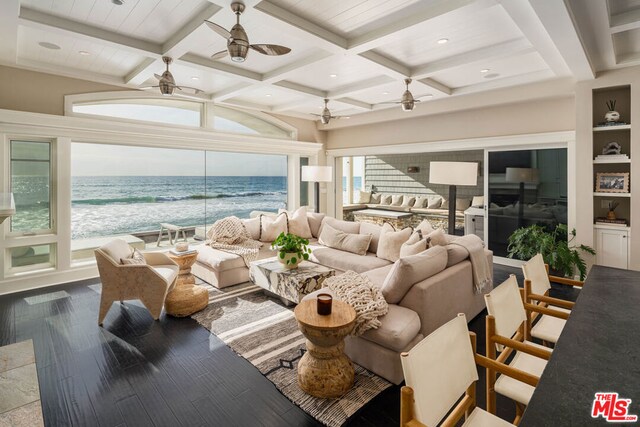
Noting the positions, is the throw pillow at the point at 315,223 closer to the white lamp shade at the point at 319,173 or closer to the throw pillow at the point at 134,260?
the white lamp shade at the point at 319,173

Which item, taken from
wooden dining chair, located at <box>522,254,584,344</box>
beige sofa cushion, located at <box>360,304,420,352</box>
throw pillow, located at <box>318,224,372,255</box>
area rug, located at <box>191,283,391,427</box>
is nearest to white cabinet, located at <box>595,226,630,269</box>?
wooden dining chair, located at <box>522,254,584,344</box>

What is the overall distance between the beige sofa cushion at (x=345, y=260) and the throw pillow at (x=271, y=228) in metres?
0.87

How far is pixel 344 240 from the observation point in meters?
5.05

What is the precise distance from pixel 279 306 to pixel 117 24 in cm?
332

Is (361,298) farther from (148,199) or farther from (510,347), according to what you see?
(148,199)

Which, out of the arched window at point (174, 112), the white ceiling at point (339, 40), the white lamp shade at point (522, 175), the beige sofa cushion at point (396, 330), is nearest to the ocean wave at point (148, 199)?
the arched window at point (174, 112)

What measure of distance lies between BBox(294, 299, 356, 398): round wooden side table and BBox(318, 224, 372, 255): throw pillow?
8.06 feet

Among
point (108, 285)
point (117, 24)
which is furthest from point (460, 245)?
point (117, 24)

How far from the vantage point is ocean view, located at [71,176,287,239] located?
5.24 m

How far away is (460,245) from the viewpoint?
3484 mm

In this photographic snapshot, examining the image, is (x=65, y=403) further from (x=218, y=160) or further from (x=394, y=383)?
(x=218, y=160)

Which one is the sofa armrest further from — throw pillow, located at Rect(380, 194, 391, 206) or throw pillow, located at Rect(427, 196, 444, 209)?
throw pillow, located at Rect(380, 194, 391, 206)

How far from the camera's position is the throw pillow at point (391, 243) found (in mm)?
4348

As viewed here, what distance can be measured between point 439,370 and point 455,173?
11.9ft
